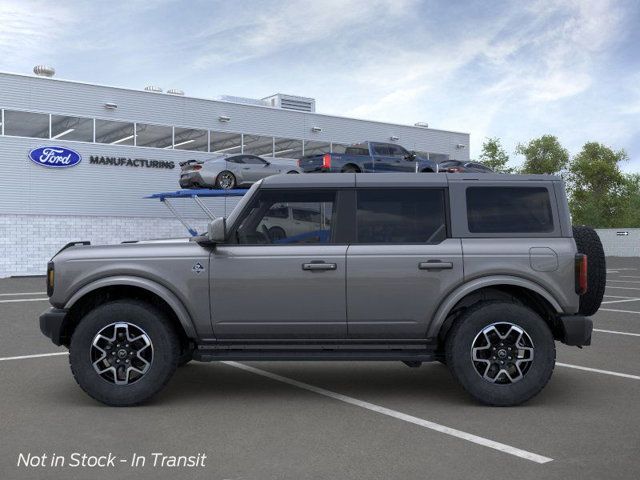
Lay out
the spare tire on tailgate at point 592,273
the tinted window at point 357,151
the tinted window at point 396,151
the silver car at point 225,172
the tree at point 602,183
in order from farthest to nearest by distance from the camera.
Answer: the tree at point 602,183
the silver car at point 225,172
the tinted window at point 396,151
the tinted window at point 357,151
the spare tire on tailgate at point 592,273

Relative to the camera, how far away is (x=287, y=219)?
6281mm

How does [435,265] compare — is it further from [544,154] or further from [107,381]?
[544,154]

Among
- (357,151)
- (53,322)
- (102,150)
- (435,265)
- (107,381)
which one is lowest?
(107,381)

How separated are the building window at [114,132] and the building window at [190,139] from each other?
7.04 feet

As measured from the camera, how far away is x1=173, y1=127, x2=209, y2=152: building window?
107ft

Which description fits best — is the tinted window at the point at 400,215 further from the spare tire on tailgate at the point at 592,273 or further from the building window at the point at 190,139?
the building window at the point at 190,139

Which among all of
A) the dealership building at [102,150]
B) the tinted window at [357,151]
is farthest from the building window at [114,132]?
the tinted window at [357,151]

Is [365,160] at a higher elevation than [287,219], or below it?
higher

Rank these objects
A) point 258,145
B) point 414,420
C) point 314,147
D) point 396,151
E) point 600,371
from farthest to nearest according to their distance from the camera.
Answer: point 314,147 < point 258,145 < point 396,151 < point 600,371 < point 414,420

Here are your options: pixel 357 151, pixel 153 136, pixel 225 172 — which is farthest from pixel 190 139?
pixel 357 151

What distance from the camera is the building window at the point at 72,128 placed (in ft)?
96.7

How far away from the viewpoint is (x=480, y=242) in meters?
6.18

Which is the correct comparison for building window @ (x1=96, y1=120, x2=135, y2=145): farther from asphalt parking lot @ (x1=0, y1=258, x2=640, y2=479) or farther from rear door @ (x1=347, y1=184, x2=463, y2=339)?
rear door @ (x1=347, y1=184, x2=463, y2=339)

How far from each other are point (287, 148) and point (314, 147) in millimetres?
1551
